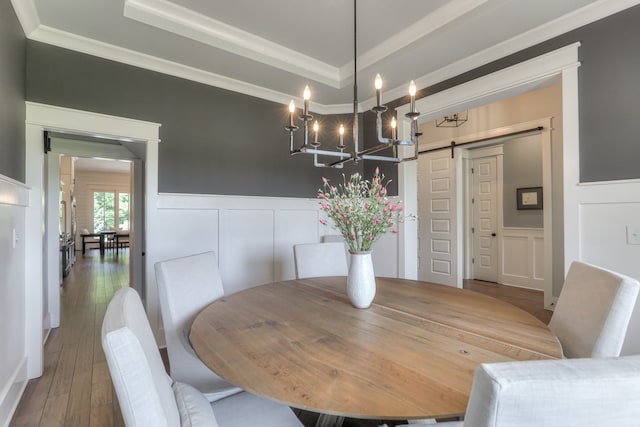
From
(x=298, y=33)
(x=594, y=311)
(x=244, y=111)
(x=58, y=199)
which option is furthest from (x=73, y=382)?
(x=298, y=33)

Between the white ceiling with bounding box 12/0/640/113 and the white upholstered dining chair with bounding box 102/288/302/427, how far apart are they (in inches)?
86.0

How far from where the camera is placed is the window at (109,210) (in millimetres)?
11133

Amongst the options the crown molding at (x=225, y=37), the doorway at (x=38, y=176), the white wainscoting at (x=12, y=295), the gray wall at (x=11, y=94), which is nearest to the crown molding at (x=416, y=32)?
the crown molding at (x=225, y=37)

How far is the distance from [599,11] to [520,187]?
3.24m

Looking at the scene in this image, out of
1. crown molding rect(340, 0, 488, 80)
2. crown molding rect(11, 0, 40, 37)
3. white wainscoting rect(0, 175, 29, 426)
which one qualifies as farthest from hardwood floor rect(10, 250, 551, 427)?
crown molding rect(340, 0, 488, 80)

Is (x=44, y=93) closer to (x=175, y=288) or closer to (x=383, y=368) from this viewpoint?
(x=175, y=288)

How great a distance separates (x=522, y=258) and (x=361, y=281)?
14.6ft

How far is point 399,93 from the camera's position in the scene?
331cm

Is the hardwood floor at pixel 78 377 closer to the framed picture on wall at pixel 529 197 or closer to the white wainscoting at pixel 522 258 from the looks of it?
the white wainscoting at pixel 522 258

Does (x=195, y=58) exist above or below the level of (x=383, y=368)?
above

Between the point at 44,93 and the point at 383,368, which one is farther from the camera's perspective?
the point at 44,93

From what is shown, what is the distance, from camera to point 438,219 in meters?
4.71

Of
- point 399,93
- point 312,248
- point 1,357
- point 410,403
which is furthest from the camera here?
point 399,93

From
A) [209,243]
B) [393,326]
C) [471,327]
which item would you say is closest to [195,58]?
[209,243]
